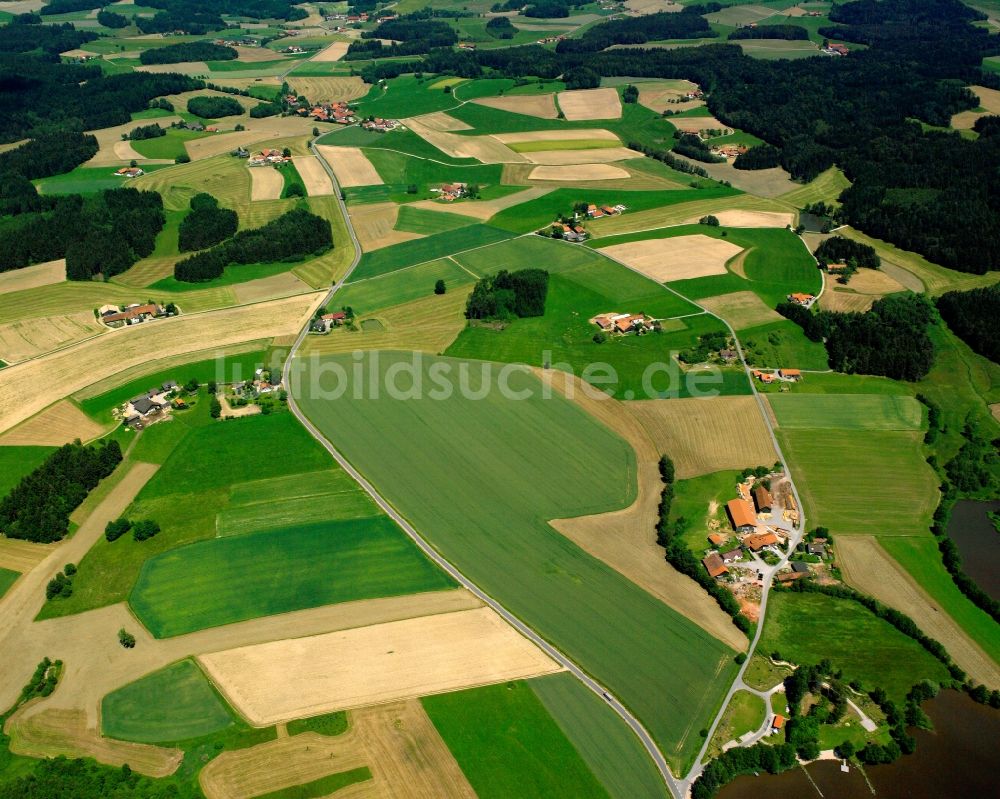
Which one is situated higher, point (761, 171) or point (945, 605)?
point (761, 171)

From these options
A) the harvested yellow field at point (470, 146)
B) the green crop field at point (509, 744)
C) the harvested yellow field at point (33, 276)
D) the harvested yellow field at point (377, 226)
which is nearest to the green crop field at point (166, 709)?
the green crop field at point (509, 744)

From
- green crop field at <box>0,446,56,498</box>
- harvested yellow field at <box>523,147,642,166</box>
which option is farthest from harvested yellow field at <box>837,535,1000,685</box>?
harvested yellow field at <box>523,147,642,166</box>

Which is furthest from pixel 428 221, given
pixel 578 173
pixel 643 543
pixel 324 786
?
pixel 324 786

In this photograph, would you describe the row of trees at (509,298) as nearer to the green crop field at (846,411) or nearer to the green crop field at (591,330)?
the green crop field at (591,330)

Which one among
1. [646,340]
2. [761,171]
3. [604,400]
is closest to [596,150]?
[761,171]

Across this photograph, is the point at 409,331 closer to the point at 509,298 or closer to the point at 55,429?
the point at 509,298

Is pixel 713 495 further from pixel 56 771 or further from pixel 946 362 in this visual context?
pixel 56 771

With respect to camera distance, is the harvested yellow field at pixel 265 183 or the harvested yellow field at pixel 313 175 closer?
the harvested yellow field at pixel 265 183
